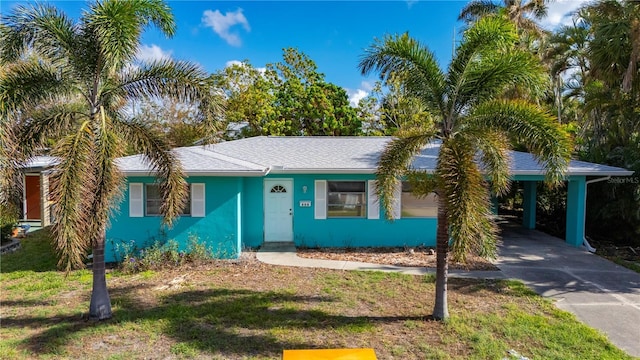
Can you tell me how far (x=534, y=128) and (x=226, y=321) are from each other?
6.10 m

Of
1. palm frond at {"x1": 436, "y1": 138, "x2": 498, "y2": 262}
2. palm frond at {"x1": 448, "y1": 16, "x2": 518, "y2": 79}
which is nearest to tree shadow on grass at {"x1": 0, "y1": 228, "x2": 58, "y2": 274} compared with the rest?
palm frond at {"x1": 436, "y1": 138, "x2": 498, "y2": 262}

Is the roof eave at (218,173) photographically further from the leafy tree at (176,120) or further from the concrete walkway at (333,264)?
the leafy tree at (176,120)

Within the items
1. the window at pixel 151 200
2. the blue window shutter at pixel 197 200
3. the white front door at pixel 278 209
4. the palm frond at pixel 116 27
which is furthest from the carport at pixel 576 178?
the window at pixel 151 200

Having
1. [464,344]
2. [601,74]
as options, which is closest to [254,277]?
[464,344]

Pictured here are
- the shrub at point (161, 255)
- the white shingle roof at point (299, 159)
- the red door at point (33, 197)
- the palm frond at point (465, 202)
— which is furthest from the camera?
the red door at point (33, 197)

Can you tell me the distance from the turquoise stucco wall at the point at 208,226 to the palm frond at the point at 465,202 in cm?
661

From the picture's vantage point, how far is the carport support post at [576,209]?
12031 millimetres

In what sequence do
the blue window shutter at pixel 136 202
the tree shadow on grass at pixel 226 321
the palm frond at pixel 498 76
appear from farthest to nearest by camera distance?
the blue window shutter at pixel 136 202 → the palm frond at pixel 498 76 → the tree shadow on grass at pixel 226 321

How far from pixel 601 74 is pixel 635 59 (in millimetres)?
1914

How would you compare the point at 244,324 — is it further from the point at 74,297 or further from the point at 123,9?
the point at 123,9

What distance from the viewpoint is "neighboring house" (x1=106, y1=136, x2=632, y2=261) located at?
1044cm

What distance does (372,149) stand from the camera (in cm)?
1370

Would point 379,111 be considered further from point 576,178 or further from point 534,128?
point 534,128

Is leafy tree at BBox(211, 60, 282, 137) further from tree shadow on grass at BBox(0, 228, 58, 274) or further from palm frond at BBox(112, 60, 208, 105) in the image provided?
palm frond at BBox(112, 60, 208, 105)
